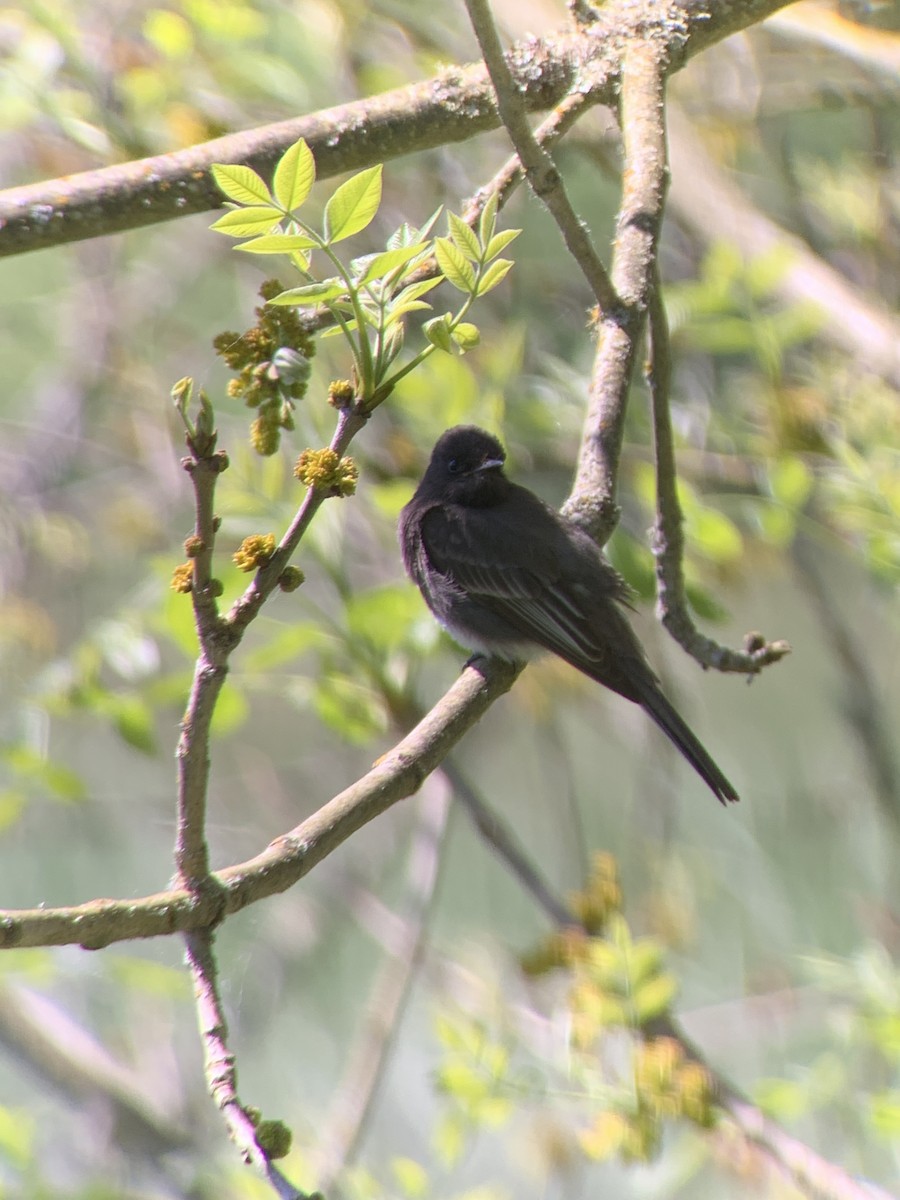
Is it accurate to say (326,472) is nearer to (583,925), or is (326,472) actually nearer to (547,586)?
(583,925)

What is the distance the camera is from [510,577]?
11.3ft

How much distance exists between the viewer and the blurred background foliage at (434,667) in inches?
123

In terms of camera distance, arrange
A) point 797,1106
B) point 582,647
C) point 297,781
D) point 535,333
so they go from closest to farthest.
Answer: point 797,1106 → point 582,647 → point 535,333 → point 297,781

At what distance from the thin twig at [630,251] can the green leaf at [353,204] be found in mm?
828

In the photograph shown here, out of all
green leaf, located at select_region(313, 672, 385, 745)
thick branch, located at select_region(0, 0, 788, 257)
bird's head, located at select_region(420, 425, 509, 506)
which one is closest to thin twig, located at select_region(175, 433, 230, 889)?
thick branch, located at select_region(0, 0, 788, 257)

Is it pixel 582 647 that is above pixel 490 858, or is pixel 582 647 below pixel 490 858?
below

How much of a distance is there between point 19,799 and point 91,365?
106 inches

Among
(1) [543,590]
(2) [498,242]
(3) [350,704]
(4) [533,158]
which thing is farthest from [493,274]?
(1) [543,590]

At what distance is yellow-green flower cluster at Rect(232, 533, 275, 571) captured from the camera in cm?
136

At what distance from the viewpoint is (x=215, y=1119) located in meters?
5.34

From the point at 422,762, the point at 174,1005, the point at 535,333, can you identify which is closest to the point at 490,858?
the point at 174,1005

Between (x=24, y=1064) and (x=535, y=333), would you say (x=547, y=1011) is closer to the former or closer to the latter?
(x=24, y=1064)

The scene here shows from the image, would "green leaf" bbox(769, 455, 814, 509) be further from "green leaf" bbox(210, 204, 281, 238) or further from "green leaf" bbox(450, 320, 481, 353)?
"green leaf" bbox(210, 204, 281, 238)

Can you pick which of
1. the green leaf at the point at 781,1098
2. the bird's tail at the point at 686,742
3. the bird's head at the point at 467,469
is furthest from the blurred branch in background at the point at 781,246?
the green leaf at the point at 781,1098
